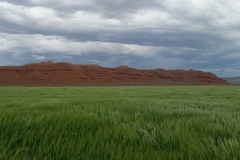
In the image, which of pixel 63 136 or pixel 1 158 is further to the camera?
pixel 63 136

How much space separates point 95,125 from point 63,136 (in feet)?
1.84

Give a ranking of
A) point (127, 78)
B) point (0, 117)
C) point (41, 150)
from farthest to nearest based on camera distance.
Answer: point (127, 78) → point (0, 117) → point (41, 150)

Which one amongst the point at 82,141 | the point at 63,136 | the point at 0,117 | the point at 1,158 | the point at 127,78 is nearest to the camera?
the point at 1,158

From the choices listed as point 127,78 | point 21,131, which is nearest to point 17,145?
point 21,131

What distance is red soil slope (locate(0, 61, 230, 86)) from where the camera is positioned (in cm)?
10881

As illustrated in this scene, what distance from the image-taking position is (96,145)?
1.81 m

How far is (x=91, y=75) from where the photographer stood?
125 metres

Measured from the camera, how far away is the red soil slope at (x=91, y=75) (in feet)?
357

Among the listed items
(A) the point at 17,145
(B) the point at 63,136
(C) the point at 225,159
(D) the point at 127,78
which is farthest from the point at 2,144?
(D) the point at 127,78

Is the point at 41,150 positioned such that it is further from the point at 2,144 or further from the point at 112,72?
the point at 112,72

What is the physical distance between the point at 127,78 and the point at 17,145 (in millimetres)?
126930

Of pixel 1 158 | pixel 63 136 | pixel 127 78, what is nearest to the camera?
pixel 1 158

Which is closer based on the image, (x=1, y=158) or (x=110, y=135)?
(x=1, y=158)

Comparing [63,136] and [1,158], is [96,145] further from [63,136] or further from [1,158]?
[1,158]
